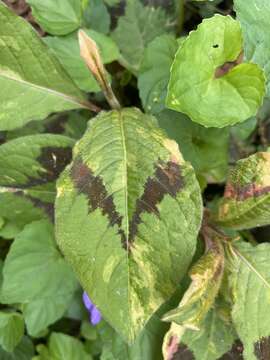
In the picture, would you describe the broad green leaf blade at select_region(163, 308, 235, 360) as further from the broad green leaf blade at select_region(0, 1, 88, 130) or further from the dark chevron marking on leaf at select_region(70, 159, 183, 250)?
the broad green leaf blade at select_region(0, 1, 88, 130)

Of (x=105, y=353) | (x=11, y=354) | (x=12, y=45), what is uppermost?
(x=12, y=45)

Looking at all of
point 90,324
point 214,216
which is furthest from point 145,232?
point 90,324

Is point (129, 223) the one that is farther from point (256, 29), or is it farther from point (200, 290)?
point (256, 29)

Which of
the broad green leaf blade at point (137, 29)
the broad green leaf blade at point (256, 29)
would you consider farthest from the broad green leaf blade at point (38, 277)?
the broad green leaf blade at point (256, 29)

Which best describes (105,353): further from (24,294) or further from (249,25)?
(249,25)

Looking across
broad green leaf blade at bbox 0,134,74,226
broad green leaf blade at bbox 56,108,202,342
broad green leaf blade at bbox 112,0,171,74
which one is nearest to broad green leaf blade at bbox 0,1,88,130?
broad green leaf blade at bbox 0,134,74,226

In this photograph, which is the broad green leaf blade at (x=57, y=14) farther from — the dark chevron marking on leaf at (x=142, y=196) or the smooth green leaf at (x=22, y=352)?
the smooth green leaf at (x=22, y=352)

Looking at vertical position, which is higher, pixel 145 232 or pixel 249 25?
pixel 249 25
